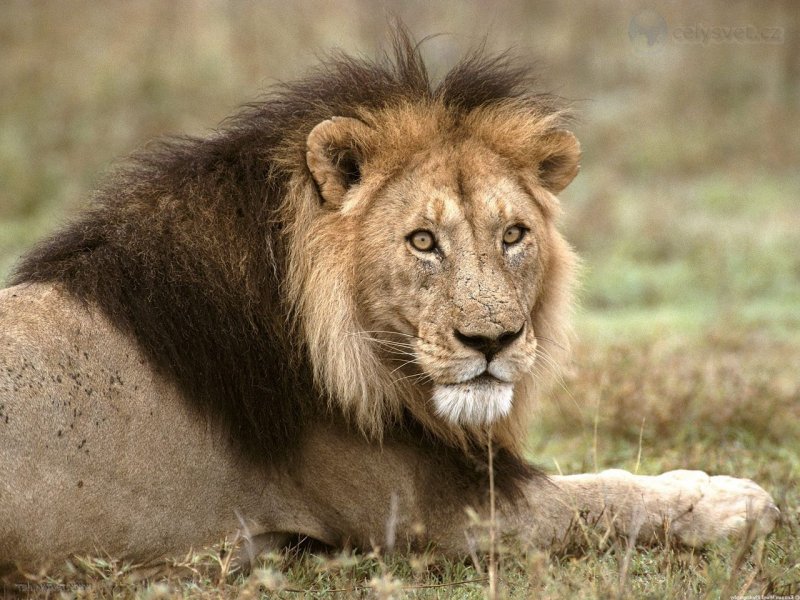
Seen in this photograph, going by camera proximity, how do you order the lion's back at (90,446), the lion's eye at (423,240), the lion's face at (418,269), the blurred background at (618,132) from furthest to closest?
the blurred background at (618,132) → the lion's eye at (423,240) → the lion's face at (418,269) → the lion's back at (90,446)

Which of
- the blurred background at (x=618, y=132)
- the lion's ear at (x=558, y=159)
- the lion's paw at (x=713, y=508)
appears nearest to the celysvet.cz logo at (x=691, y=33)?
the blurred background at (x=618, y=132)

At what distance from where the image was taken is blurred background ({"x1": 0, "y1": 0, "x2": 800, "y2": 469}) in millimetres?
8266

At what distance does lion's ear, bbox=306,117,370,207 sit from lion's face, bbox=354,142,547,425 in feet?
0.55

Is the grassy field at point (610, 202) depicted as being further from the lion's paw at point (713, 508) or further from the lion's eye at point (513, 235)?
the lion's eye at point (513, 235)

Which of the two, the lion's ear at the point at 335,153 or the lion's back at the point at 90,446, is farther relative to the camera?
the lion's ear at the point at 335,153

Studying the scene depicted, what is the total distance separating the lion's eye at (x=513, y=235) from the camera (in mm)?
4711

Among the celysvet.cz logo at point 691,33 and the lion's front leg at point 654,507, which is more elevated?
the celysvet.cz logo at point 691,33

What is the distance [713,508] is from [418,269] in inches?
71.2

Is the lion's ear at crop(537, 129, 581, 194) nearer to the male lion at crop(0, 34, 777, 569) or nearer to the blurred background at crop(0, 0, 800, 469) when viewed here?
the male lion at crop(0, 34, 777, 569)

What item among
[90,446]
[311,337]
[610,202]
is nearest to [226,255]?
[311,337]

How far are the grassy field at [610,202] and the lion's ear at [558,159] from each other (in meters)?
0.45

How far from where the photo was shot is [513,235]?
187 inches

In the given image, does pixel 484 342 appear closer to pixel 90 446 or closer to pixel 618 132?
pixel 90 446

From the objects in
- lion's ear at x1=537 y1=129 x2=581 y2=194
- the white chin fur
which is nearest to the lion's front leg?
the white chin fur
